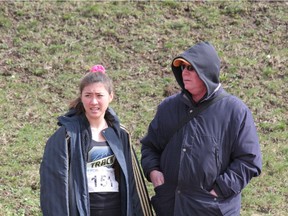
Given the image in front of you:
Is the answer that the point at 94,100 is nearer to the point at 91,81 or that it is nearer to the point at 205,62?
the point at 91,81

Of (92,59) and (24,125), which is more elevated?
(92,59)

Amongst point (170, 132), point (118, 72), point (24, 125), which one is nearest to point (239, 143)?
point (170, 132)

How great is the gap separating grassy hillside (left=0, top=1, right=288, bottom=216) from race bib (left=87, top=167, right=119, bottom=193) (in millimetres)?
2519

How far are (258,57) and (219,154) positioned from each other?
6.70 metres

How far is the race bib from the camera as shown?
13.4 ft

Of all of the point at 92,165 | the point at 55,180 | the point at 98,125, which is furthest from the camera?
the point at 98,125

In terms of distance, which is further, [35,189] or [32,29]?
[32,29]

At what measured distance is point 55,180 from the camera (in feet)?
13.1

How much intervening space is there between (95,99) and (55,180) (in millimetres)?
596

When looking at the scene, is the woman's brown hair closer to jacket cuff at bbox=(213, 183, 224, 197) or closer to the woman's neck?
the woman's neck

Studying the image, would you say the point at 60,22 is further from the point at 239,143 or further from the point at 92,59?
the point at 239,143

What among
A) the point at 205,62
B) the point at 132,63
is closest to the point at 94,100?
the point at 205,62

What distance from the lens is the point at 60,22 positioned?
1130 cm

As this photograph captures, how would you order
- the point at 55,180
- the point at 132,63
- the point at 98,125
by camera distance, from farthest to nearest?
the point at 132,63 → the point at 98,125 → the point at 55,180
